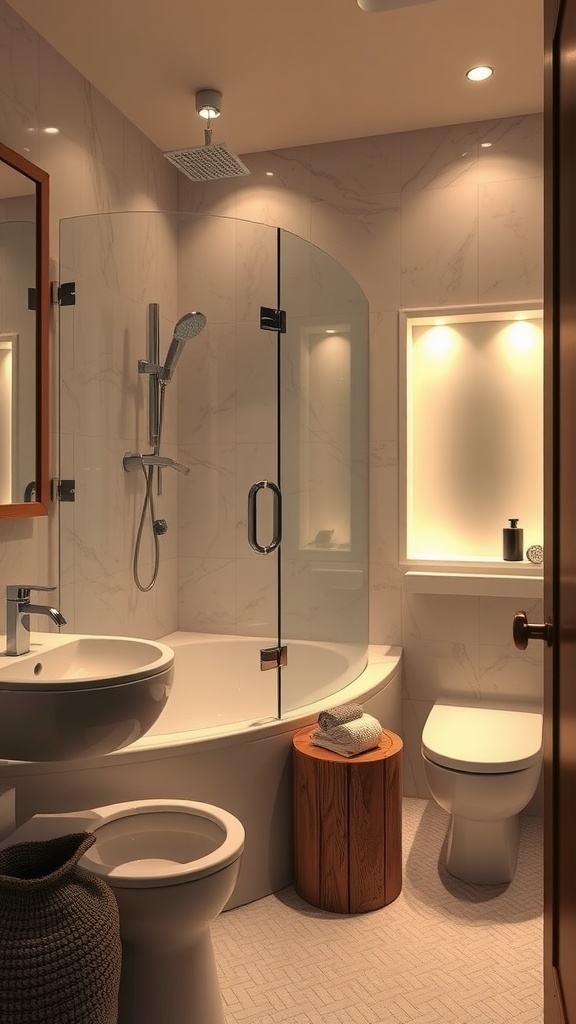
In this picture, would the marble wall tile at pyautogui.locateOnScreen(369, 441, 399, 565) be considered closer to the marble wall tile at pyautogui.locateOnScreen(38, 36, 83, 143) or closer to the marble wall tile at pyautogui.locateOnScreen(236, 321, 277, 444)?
the marble wall tile at pyautogui.locateOnScreen(236, 321, 277, 444)

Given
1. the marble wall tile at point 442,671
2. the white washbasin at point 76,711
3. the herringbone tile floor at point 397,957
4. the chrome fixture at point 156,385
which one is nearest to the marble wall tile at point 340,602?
the marble wall tile at point 442,671

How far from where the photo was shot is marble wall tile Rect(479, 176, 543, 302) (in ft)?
10.0

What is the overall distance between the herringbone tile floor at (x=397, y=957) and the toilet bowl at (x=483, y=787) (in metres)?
0.07

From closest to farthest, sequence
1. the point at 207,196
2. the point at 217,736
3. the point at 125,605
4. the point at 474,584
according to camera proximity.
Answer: the point at 217,736
the point at 125,605
the point at 474,584
the point at 207,196

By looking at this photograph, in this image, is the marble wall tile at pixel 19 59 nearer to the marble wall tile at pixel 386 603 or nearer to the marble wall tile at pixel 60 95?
the marble wall tile at pixel 60 95

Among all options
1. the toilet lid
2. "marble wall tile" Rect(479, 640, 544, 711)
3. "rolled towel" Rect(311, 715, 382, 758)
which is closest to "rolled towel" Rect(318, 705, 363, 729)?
"rolled towel" Rect(311, 715, 382, 758)

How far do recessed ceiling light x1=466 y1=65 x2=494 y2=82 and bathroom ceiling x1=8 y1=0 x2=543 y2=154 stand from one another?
3 cm

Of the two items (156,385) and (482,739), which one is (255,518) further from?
(482,739)

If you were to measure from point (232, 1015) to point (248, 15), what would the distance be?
2799 millimetres

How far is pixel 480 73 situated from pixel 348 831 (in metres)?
2.59

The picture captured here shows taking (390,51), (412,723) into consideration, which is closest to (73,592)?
(412,723)

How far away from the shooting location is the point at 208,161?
2760 millimetres

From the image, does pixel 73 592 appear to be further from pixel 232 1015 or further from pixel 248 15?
pixel 248 15

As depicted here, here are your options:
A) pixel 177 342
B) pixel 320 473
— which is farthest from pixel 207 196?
pixel 320 473
